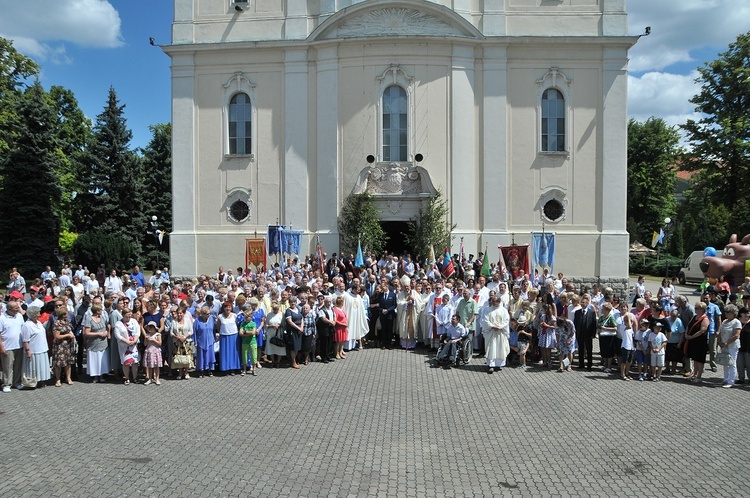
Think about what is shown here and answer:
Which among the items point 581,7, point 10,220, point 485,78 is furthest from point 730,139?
point 10,220

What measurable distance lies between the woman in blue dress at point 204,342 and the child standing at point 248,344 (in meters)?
0.60

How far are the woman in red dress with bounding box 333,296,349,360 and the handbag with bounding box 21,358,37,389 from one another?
6.27 m

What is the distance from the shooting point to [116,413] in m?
10.2

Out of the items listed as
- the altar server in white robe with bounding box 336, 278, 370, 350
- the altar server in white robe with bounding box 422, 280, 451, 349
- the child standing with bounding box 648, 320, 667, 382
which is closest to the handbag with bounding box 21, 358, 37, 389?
the altar server in white robe with bounding box 336, 278, 370, 350

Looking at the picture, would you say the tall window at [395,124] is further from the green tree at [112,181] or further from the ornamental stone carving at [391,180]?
the green tree at [112,181]

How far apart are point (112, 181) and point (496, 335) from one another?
35.1 m

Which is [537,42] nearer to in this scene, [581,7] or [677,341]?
[581,7]

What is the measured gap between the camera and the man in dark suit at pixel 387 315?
1630 cm

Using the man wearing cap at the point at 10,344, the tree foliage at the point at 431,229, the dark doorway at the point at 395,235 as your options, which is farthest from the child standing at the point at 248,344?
the dark doorway at the point at 395,235

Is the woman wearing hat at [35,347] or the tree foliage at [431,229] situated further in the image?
the tree foliage at [431,229]

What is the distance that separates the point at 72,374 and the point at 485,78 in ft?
66.2

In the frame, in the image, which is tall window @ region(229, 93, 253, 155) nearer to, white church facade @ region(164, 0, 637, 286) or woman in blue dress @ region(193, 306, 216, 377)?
white church facade @ region(164, 0, 637, 286)

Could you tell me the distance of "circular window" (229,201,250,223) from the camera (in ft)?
91.6

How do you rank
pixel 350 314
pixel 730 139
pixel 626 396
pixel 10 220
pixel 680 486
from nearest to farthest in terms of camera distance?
pixel 680 486 < pixel 626 396 < pixel 350 314 < pixel 10 220 < pixel 730 139
